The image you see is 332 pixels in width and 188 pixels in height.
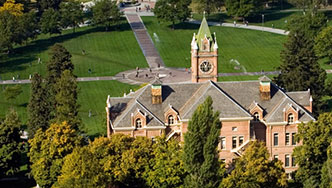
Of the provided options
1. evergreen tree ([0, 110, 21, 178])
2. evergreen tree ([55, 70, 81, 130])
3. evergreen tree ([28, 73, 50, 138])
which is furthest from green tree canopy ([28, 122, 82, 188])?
evergreen tree ([28, 73, 50, 138])

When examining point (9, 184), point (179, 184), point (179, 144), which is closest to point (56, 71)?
point (9, 184)

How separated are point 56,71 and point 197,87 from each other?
3705 centimetres

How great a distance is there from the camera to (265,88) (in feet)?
431

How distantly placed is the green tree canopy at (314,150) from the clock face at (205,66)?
2468 centimetres

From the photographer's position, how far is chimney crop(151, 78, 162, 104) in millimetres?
129875

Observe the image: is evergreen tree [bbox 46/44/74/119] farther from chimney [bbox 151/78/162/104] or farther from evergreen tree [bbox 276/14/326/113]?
evergreen tree [bbox 276/14/326/113]

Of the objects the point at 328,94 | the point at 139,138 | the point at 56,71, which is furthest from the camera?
the point at 328,94

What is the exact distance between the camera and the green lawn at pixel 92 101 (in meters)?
165

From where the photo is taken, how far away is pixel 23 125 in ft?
543

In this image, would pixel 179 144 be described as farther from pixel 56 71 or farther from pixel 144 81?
pixel 144 81

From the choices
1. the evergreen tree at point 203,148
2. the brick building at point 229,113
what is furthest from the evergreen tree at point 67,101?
the evergreen tree at point 203,148

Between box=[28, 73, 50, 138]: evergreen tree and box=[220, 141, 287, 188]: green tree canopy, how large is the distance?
41091 mm

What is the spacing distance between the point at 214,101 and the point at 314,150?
18.2 metres

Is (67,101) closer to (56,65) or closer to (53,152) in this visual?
(53,152)
